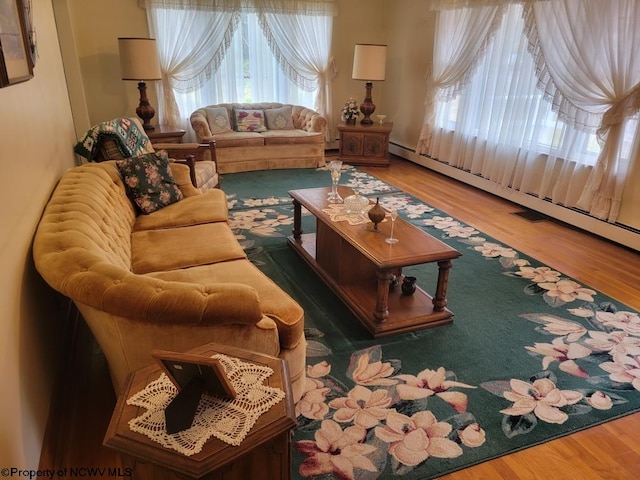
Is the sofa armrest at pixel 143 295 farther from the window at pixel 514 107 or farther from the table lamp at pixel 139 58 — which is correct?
the table lamp at pixel 139 58

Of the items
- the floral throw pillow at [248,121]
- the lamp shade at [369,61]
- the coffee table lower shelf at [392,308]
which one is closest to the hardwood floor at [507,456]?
the coffee table lower shelf at [392,308]

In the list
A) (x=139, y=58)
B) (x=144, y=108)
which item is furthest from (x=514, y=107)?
(x=144, y=108)

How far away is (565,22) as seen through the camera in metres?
3.94

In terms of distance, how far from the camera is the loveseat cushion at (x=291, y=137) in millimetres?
5809

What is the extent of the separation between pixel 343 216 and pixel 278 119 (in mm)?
3675

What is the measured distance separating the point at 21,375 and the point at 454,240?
3227 mm

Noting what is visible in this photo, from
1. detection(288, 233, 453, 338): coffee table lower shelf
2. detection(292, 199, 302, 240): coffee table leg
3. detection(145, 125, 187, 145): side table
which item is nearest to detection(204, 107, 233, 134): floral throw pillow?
detection(145, 125, 187, 145): side table

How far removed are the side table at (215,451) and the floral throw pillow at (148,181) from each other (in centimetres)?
195

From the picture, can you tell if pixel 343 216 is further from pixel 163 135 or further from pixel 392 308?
pixel 163 135

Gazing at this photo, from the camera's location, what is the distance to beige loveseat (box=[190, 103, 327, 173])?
5648 millimetres

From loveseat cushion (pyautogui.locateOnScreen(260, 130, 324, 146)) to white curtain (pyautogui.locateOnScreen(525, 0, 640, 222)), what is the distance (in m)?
2.74

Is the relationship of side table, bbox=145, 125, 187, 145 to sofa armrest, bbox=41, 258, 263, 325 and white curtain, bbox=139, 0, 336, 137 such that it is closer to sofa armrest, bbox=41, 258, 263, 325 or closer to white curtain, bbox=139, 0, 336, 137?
white curtain, bbox=139, 0, 336, 137

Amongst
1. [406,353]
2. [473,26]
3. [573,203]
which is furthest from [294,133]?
[406,353]

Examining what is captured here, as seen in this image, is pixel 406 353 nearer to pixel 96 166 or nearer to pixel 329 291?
pixel 329 291
